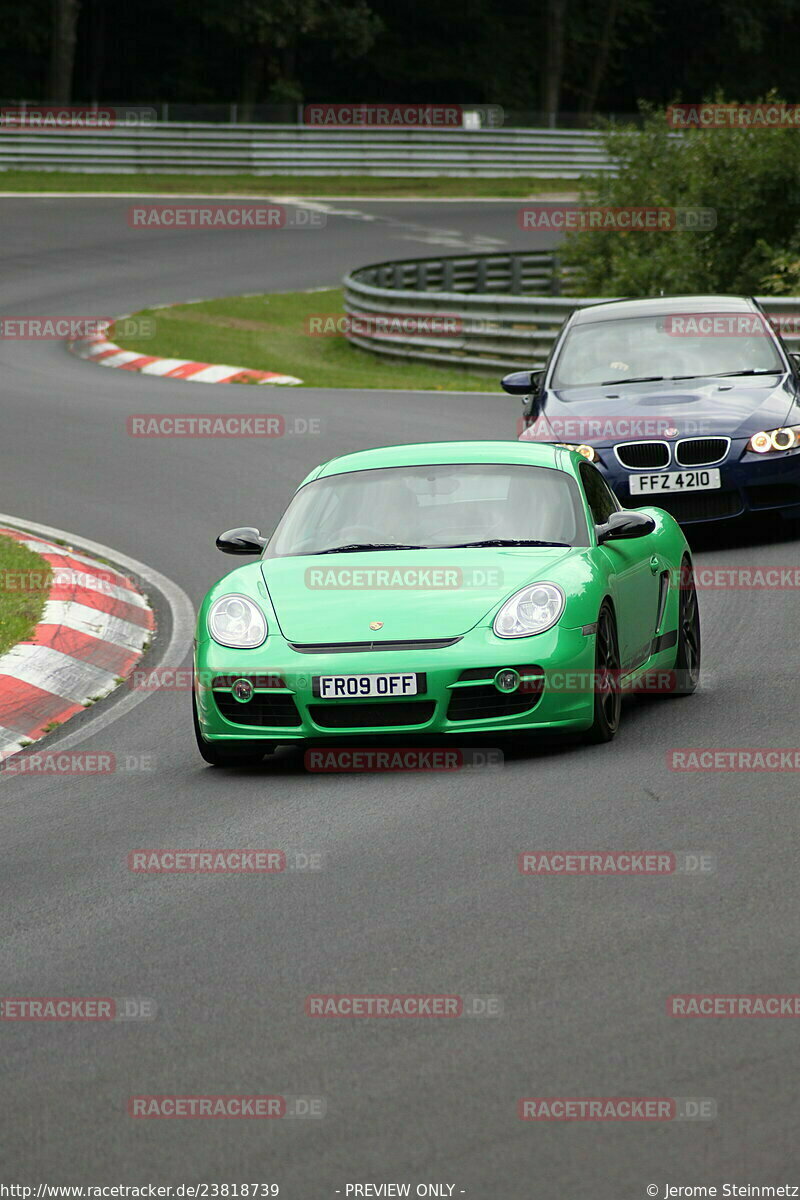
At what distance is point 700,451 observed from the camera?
13.0 m

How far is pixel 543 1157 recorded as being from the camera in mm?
4191

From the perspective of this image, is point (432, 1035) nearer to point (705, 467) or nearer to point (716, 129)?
point (705, 467)

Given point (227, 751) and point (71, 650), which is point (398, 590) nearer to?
point (227, 751)

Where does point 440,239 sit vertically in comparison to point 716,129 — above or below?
below

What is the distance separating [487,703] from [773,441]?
5.73m

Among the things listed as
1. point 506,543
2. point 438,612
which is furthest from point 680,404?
point 438,612

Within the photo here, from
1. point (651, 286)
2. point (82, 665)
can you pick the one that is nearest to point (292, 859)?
point (82, 665)

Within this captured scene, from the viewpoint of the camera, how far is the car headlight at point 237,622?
8227 mm

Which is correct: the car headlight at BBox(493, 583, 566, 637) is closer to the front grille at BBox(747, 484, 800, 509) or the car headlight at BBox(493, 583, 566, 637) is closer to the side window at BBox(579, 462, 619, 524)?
the side window at BBox(579, 462, 619, 524)

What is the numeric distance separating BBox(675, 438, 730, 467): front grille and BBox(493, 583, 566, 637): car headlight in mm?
5027

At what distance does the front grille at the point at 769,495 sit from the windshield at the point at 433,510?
418 cm

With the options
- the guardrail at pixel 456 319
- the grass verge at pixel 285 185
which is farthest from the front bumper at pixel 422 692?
the grass verge at pixel 285 185

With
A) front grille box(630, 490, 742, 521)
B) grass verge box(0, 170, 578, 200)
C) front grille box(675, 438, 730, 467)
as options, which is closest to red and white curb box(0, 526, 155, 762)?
front grille box(630, 490, 742, 521)

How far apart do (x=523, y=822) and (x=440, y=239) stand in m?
33.3
